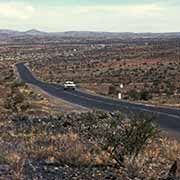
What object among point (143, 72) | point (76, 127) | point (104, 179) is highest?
point (104, 179)

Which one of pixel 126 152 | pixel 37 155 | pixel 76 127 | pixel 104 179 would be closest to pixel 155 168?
pixel 126 152

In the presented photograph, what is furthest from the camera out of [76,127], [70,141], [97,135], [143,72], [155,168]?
[143,72]

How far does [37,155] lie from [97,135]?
3927mm

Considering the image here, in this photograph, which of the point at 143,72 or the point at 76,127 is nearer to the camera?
the point at 76,127

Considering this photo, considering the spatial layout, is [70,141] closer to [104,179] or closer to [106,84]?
[104,179]

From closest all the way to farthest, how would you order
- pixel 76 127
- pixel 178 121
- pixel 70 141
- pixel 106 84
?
pixel 70 141 → pixel 76 127 → pixel 178 121 → pixel 106 84

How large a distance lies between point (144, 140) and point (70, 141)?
11.7 ft

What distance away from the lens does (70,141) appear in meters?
16.1

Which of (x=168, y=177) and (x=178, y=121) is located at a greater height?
(x=168, y=177)

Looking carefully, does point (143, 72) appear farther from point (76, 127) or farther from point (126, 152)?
A: point (126, 152)

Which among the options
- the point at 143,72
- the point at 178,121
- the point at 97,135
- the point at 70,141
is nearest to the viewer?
the point at 70,141

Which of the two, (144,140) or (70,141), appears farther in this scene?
(70,141)

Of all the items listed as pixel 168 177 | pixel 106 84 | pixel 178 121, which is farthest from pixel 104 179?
pixel 106 84

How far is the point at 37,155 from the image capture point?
13719 mm
